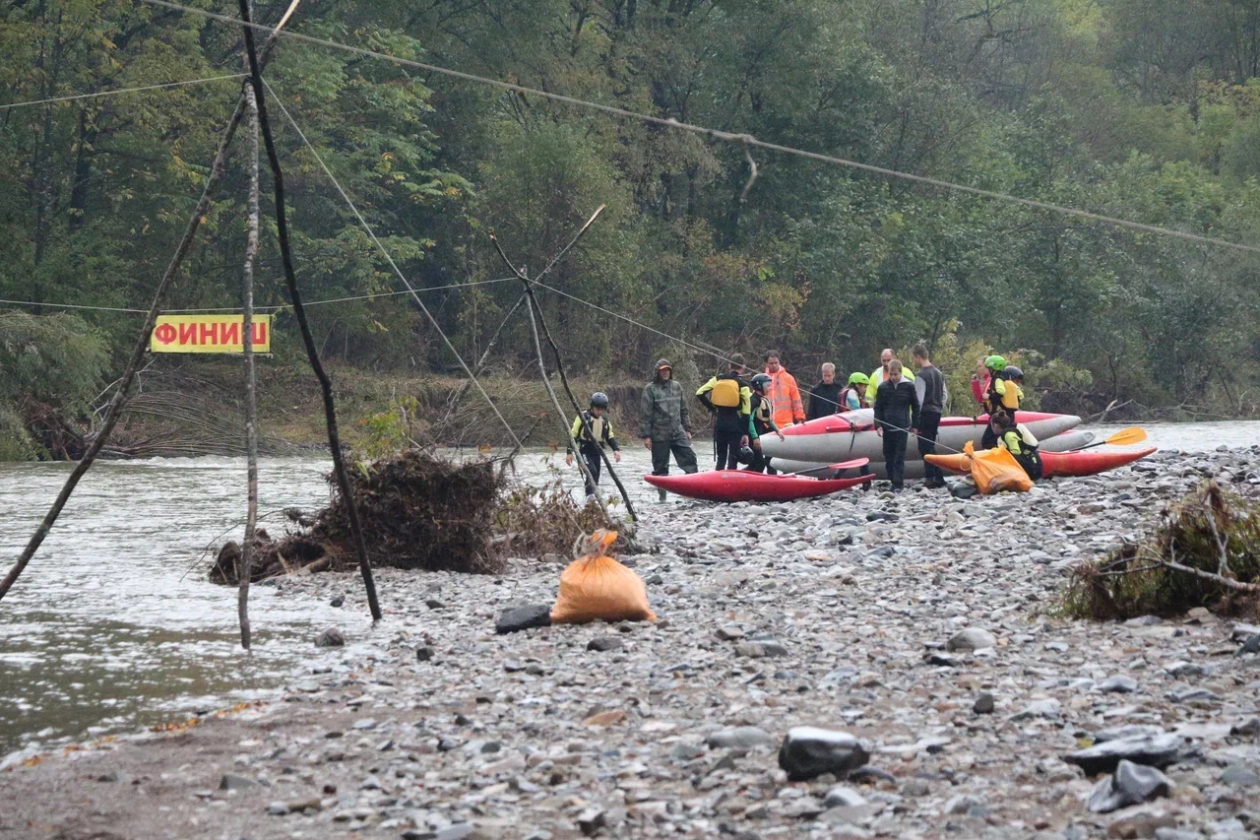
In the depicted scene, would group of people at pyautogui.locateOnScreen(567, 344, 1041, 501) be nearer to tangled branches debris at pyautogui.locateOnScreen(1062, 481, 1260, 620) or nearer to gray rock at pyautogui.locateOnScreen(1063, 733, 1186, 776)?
tangled branches debris at pyautogui.locateOnScreen(1062, 481, 1260, 620)

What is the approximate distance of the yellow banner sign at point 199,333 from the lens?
26.1 meters

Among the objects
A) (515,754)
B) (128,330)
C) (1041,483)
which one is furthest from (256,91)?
(128,330)

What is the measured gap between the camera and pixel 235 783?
5828mm

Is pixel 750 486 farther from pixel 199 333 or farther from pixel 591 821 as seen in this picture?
pixel 199 333

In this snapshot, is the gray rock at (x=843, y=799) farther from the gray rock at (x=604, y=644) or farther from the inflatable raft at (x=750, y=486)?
the inflatable raft at (x=750, y=486)

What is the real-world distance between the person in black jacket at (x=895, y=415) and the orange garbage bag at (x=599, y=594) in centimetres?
777

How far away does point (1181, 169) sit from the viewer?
52656mm

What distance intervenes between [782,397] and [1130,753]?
14.0m

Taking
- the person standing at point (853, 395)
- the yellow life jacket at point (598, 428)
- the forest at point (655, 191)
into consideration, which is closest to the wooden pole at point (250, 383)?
the yellow life jacket at point (598, 428)

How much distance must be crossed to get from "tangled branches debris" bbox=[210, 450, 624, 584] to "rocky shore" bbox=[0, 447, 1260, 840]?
1.70m

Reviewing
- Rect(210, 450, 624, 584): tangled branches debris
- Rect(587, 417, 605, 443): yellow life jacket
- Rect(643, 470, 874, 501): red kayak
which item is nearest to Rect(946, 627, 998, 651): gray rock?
Rect(210, 450, 624, 584): tangled branches debris

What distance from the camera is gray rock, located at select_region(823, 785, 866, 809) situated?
5020mm

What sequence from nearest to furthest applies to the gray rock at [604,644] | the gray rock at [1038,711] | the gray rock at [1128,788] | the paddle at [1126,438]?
the gray rock at [1128,788]
the gray rock at [1038,711]
the gray rock at [604,644]
the paddle at [1126,438]

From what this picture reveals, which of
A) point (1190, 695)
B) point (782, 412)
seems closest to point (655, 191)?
point (782, 412)
